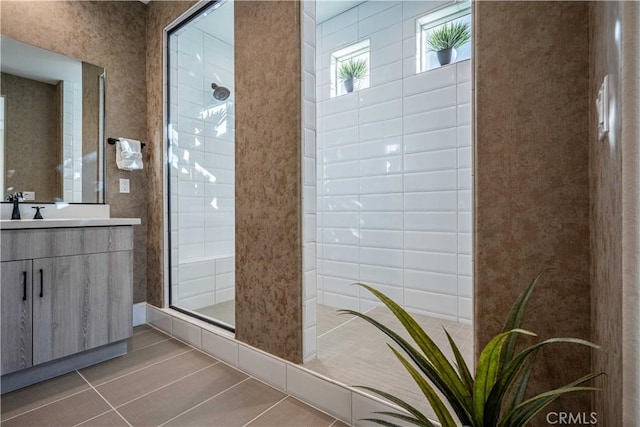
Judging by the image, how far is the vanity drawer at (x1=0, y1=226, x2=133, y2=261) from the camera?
1560mm

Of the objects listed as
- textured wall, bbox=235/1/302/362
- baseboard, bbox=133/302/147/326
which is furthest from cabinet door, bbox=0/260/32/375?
textured wall, bbox=235/1/302/362

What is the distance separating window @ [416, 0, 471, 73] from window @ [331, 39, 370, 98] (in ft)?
1.45

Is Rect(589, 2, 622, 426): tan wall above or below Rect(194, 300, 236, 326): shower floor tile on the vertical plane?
above

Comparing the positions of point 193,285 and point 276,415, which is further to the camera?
point 193,285

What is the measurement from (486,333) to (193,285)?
7.67 ft

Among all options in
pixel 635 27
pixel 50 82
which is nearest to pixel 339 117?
pixel 50 82

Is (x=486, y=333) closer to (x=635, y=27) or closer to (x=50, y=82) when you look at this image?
(x=635, y=27)

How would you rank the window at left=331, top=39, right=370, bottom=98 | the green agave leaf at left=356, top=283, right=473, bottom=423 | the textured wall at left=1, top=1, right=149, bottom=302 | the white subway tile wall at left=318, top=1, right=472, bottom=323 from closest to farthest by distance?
the green agave leaf at left=356, top=283, right=473, bottom=423 < the textured wall at left=1, top=1, right=149, bottom=302 < the white subway tile wall at left=318, top=1, right=472, bottom=323 < the window at left=331, top=39, right=370, bottom=98

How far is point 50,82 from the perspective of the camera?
2160 millimetres

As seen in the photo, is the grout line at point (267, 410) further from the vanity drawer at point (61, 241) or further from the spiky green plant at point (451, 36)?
the spiky green plant at point (451, 36)

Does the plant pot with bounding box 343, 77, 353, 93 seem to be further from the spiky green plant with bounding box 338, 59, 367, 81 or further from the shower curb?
the shower curb

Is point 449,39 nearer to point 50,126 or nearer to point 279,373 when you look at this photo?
point 279,373

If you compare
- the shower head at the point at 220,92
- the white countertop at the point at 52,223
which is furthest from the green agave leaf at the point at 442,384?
the shower head at the point at 220,92

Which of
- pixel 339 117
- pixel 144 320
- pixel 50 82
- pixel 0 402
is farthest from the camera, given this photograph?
pixel 339 117
